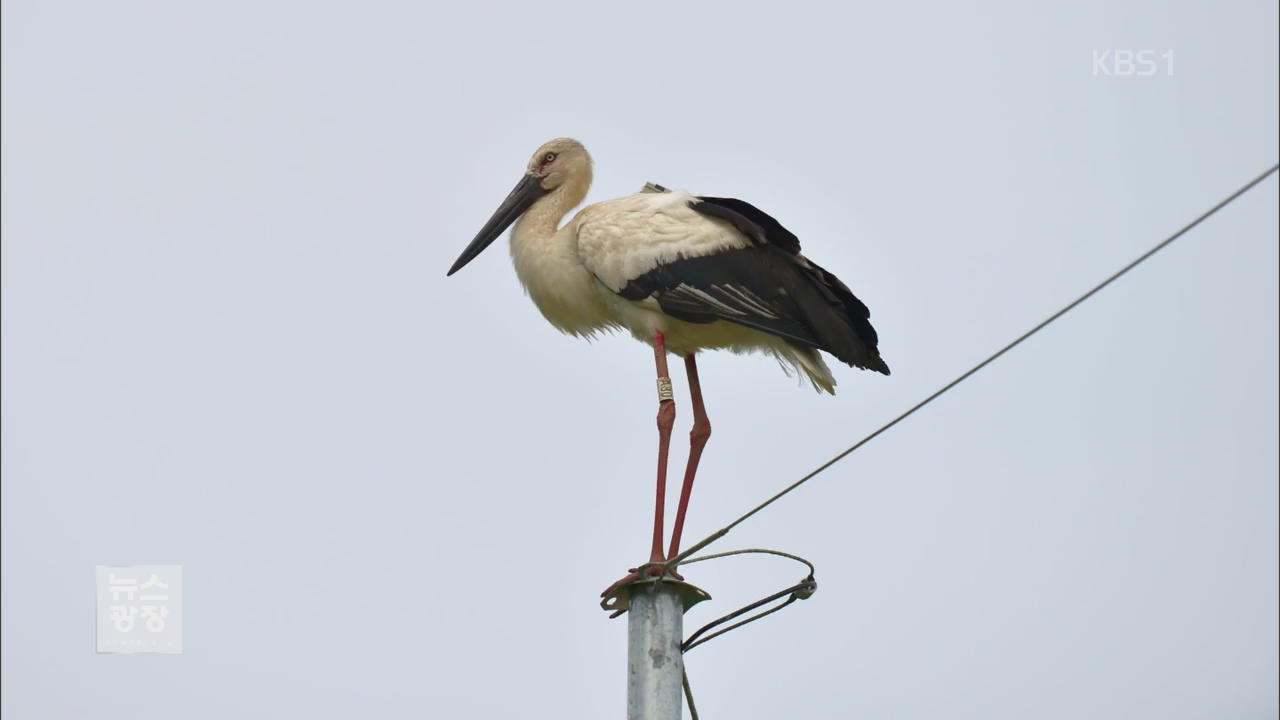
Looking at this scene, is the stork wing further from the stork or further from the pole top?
the pole top

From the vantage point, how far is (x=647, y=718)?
7430 millimetres

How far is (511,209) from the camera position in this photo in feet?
35.9

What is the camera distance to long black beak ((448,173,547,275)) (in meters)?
10.9

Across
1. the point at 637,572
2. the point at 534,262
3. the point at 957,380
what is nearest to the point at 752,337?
the point at 534,262

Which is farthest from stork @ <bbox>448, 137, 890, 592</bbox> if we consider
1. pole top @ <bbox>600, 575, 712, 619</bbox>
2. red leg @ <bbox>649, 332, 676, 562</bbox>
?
pole top @ <bbox>600, 575, 712, 619</bbox>

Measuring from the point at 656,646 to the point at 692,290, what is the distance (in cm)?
257

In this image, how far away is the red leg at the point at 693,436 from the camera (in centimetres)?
938

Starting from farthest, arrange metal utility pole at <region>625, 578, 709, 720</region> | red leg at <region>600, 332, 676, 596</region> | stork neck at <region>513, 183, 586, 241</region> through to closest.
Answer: stork neck at <region>513, 183, 586, 241</region>, red leg at <region>600, 332, 676, 596</region>, metal utility pole at <region>625, 578, 709, 720</region>

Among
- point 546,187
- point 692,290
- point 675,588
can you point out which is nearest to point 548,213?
point 546,187

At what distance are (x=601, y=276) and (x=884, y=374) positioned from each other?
59.1 inches

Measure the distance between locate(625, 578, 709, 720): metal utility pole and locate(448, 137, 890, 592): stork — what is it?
1397 millimetres

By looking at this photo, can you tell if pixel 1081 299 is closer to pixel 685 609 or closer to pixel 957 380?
pixel 957 380

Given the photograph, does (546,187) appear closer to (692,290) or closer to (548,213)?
(548,213)

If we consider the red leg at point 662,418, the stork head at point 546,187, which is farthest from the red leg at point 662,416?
the stork head at point 546,187
